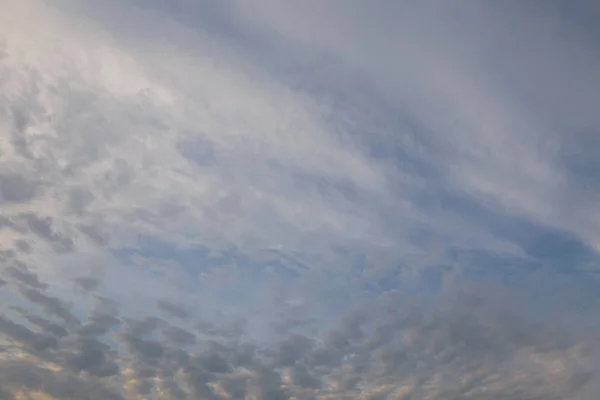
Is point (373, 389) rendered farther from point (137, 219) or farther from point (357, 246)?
point (137, 219)

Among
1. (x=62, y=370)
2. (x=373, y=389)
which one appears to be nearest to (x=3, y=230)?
(x=62, y=370)

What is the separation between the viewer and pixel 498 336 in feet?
76.9

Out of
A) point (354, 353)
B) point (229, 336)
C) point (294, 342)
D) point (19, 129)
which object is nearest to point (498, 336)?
point (354, 353)

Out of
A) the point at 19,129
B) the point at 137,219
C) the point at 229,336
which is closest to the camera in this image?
the point at 19,129

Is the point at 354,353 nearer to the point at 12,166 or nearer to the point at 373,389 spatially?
the point at 373,389

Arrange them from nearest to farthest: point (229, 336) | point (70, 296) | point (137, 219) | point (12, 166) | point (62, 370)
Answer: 1. point (12, 166)
2. point (137, 219)
3. point (70, 296)
4. point (229, 336)
5. point (62, 370)

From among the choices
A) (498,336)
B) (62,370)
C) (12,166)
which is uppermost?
(12,166)

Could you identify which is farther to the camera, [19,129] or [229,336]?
[229,336]

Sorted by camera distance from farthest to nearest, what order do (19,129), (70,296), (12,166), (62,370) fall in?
(62,370), (70,296), (12,166), (19,129)

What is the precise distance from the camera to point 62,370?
25.3 meters

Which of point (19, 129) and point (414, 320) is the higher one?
point (19, 129)

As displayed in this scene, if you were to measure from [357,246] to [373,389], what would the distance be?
13246 millimetres

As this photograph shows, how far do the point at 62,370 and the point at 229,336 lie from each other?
11585 millimetres

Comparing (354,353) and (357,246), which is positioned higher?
(357,246)
